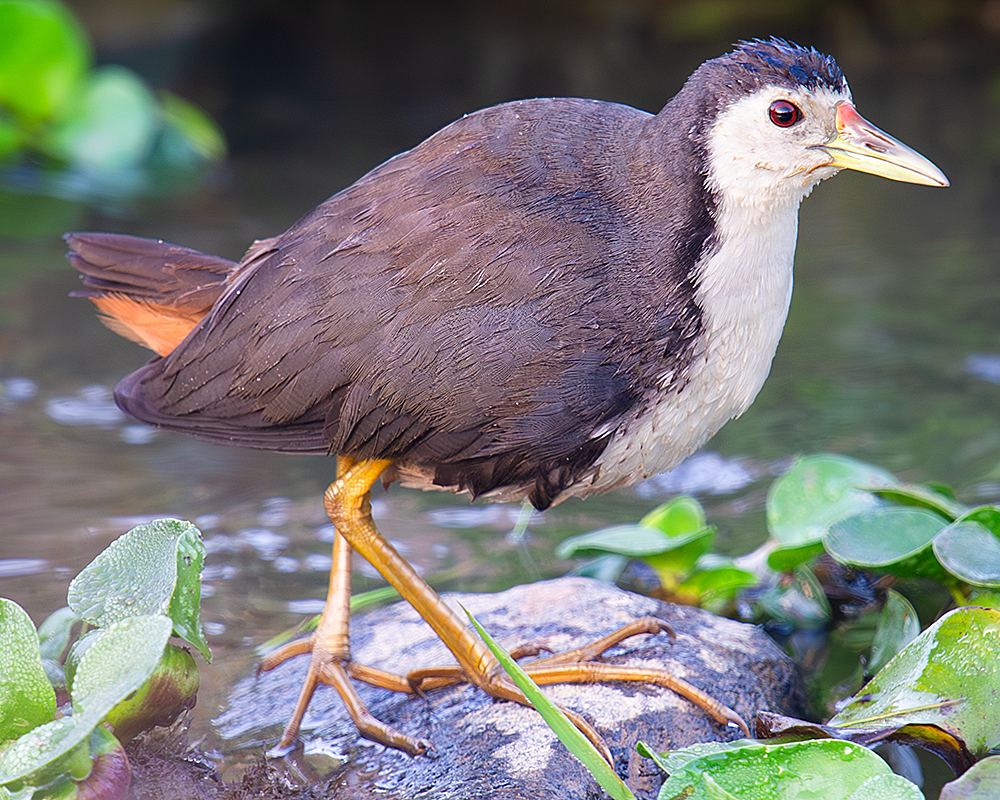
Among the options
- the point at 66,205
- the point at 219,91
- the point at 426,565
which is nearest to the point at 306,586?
the point at 426,565

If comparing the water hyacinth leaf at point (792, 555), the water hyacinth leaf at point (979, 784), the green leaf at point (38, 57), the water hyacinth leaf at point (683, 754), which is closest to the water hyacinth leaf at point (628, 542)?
the water hyacinth leaf at point (792, 555)

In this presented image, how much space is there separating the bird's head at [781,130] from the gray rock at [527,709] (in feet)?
3.32

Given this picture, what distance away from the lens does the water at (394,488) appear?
3176 millimetres

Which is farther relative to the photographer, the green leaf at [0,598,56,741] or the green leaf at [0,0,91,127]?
the green leaf at [0,0,91,127]

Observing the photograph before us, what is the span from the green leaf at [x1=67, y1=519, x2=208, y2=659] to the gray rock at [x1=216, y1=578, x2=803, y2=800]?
38 cm

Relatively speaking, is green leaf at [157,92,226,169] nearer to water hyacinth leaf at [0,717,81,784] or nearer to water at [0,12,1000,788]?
water at [0,12,1000,788]

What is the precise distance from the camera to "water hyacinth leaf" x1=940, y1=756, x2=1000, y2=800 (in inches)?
77.2

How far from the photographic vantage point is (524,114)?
234cm

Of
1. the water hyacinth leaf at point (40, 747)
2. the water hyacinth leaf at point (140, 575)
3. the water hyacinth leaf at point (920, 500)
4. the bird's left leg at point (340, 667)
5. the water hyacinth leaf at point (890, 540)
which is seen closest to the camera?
the water hyacinth leaf at point (40, 747)

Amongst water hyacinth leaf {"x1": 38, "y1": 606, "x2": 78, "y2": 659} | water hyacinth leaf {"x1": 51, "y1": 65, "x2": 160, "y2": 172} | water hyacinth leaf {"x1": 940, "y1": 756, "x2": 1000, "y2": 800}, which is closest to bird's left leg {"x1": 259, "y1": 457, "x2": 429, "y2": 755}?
water hyacinth leaf {"x1": 38, "y1": 606, "x2": 78, "y2": 659}

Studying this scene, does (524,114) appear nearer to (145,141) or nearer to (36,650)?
(36,650)

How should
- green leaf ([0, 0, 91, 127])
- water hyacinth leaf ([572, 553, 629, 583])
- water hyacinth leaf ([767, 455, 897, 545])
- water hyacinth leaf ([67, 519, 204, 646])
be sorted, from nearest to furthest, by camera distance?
water hyacinth leaf ([67, 519, 204, 646]) < water hyacinth leaf ([767, 455, 897, 545]) < water hyacinth leaf ([572, 553, 629, 583]) < green leaf ([0, 0, 91, 127])

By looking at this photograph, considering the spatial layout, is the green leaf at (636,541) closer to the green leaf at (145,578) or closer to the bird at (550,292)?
the bird at (550,292)

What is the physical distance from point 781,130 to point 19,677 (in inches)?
65.3
